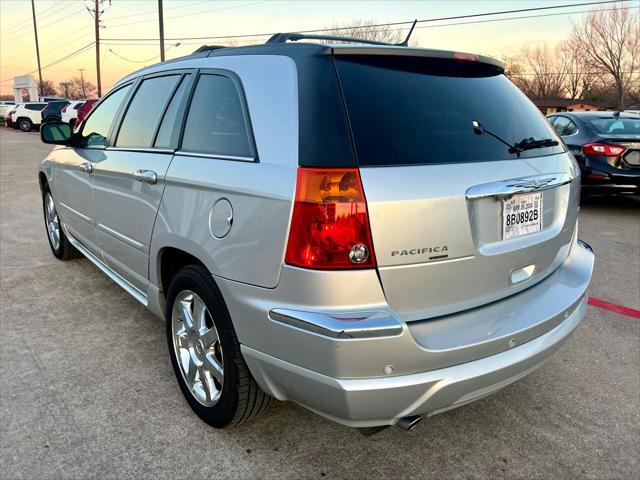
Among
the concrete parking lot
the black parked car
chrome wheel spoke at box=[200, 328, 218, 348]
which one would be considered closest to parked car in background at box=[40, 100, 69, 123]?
the black parked car

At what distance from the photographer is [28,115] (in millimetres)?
28656

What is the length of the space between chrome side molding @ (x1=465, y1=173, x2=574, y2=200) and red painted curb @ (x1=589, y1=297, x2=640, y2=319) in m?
2.11

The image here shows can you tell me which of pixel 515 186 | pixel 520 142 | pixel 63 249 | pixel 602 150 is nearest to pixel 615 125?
pixel 602 150

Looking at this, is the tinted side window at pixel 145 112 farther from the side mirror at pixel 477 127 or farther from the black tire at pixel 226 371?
the side mirror at pixel 477 127

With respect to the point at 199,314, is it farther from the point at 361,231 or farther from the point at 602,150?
the point at 602,150

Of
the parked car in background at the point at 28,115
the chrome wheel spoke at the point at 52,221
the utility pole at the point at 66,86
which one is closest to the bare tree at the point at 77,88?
the utility pole at the point at 66,86

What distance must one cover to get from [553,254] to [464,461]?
3.30 feet

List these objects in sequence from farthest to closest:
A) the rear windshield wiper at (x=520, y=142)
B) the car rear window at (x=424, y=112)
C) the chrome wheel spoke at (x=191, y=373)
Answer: the chrome wheel spoke at (x=191, y=373) → the rear windshield wiper at (x=520, y=142) → the car rear window at (x=424, y=112)

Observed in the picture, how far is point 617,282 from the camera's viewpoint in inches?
177

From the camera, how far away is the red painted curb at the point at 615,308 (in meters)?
3.82

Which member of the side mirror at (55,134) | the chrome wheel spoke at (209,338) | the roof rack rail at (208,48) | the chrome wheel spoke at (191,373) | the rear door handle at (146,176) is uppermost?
the roof rack rail at (208,48)

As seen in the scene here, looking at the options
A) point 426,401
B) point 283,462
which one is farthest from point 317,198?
point 283,462

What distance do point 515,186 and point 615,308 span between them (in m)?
2.55

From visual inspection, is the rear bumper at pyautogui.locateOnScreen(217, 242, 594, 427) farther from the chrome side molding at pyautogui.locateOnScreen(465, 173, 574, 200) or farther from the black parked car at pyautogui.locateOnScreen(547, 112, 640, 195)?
the black parked car at pyautogui.locateOnScreen(547, 112, 640, 195)
